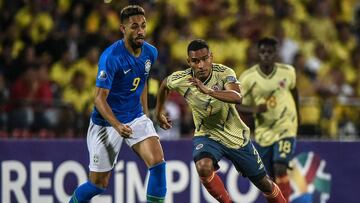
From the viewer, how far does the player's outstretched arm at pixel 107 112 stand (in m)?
9.32

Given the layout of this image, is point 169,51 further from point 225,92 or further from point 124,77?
point 225,92

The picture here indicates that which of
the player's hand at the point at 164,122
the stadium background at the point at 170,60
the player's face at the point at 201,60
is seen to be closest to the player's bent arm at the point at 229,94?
the player's face at the point at 201,60

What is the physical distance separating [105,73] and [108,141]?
2.63 ft

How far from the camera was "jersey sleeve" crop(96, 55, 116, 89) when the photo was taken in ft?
31.6

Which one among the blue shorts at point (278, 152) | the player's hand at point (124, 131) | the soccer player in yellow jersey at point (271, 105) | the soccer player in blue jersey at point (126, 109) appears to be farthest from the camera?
the soccer player in yellow jersey at point (271, 105)

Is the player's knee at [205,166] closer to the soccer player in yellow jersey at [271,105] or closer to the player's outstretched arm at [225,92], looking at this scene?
the player's outstretched arm at [225,92]

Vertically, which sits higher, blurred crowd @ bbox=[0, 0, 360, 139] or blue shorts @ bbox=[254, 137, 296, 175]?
blurred crowd @ bbox=[0, 0, 360, 139]

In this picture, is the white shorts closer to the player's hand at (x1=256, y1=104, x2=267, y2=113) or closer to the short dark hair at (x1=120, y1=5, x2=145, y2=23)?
the short dark hair at (x1=120, y1=5, x2=145, y2=23)

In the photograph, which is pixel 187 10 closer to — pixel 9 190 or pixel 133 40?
pixel 9 190

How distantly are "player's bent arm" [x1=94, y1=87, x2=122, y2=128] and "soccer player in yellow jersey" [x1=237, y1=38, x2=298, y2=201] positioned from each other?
279 cm

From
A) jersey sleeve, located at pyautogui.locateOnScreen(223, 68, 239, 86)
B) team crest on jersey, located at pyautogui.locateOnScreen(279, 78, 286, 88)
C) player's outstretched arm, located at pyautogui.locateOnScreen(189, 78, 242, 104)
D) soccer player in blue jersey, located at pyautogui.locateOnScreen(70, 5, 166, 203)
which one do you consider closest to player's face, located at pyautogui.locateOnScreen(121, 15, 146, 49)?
soccer player in blue jersey, located at pyautogui.locateOnScreen(70, 5, 166, 203)

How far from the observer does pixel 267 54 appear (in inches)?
468

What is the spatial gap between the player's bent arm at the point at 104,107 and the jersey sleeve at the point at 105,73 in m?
0.06

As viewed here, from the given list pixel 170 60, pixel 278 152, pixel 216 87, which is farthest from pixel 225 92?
pixel 170 60
